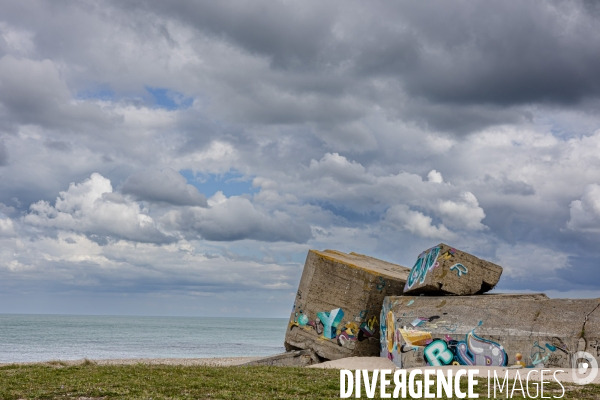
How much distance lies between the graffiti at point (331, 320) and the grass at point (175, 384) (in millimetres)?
5125

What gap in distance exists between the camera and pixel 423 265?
58.3 ft

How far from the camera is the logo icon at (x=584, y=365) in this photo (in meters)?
12.9

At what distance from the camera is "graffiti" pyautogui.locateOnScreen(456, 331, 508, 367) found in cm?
1460

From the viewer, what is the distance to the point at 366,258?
23.5 meters

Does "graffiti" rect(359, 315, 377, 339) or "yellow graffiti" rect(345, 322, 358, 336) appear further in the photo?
"graffiti" rect(359, 315, 377, 339)

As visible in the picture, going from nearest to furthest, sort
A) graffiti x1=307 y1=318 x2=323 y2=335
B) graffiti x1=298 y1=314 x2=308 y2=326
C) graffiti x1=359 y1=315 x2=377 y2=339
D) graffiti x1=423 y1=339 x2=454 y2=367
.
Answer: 1. graffiti x1=423 y1=339 x2=454 y2=367
2. graffiti x1=359 y1=315 x2=377 y2=339
3. graffiti x1=307 y1=318 x2=323 y2=335
4. graffiti x1=298 y1=314 x2=308 y2=326

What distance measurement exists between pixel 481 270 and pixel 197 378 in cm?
964

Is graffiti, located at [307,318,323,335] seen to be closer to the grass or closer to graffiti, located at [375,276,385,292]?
graffiti, located at [375,276,385,292]

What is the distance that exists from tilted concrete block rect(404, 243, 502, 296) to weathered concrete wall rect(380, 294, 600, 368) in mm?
470

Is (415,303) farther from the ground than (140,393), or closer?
farther from the ground

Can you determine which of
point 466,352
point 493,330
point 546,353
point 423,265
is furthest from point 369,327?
point 546,353

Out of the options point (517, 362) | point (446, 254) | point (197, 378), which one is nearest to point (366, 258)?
point (446, 254)

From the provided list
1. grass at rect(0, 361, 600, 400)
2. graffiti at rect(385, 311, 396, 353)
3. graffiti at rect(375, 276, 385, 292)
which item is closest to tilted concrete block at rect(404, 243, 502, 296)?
graffiti at rect(385, 311, 396, 353)

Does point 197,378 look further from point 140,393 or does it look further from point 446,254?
point 446,254
